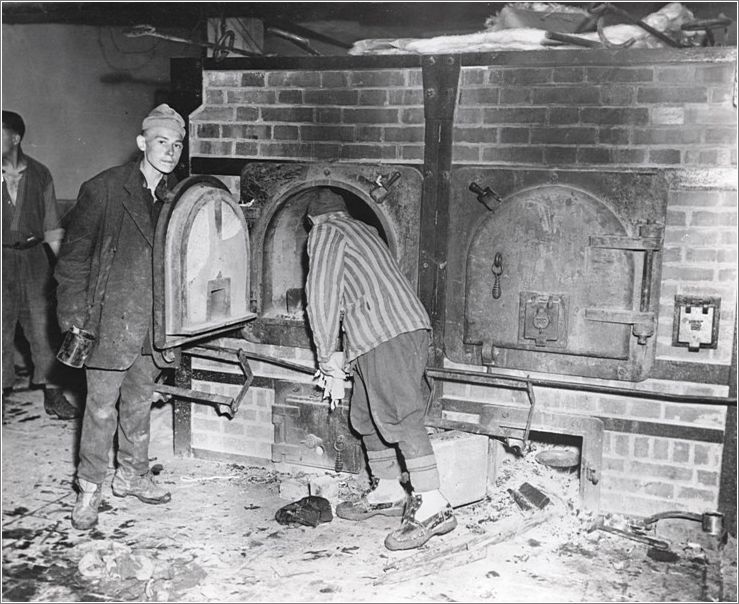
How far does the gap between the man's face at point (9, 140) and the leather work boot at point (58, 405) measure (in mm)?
1872

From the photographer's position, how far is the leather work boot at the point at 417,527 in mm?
3691

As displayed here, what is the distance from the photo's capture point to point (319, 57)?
4.36 m

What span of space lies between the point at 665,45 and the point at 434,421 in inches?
94.3

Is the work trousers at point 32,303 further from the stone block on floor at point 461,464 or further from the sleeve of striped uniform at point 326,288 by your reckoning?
the stone block on floor at point 461,464

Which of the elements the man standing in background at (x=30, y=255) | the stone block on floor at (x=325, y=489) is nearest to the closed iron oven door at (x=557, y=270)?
the stone block on floor at (x=325, y=489)

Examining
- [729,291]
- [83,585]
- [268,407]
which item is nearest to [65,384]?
[268,407]

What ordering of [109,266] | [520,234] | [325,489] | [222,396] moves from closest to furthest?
1. [109,266]
2. [520,234]
3. [325,489]
4. [222,396]

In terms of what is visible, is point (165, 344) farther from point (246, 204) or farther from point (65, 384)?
point (65, 384)

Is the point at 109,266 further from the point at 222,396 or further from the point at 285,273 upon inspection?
the point at 285,273

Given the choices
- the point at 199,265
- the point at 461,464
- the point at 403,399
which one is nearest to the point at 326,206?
the point at 199,265

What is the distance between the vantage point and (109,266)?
3.88 meters

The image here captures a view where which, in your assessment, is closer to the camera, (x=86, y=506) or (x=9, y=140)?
(x=86, y=506)

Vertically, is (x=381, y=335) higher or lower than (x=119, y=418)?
higher

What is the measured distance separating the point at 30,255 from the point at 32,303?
1.26 feet
